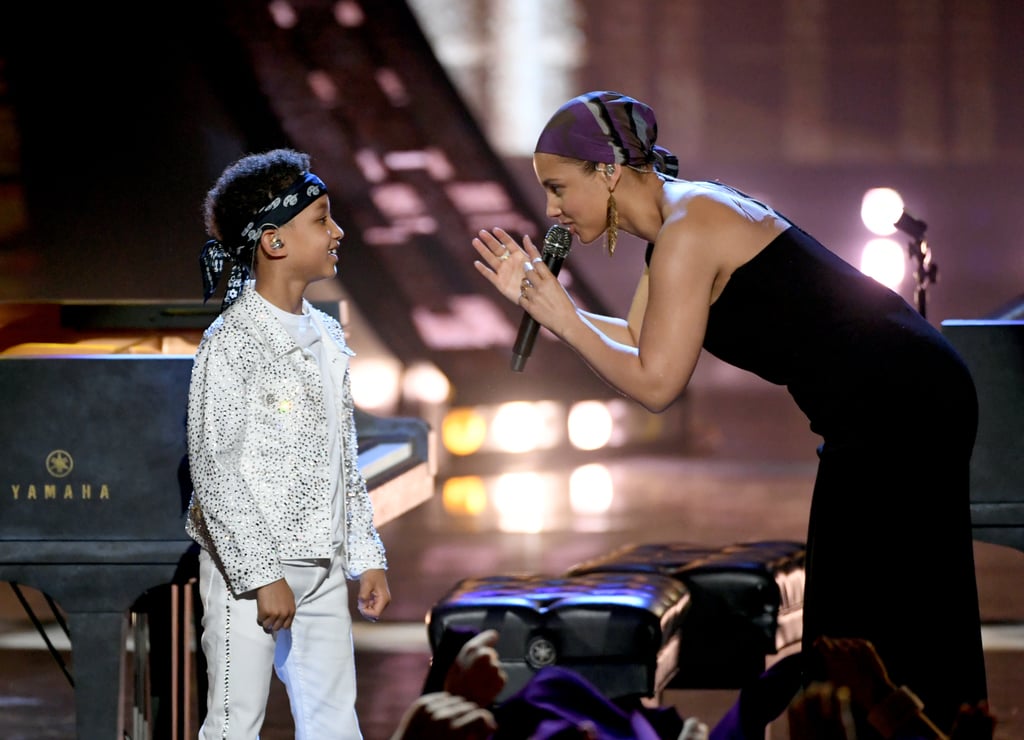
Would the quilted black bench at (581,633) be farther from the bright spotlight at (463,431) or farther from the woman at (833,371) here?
the bright spotlight at (463,431)

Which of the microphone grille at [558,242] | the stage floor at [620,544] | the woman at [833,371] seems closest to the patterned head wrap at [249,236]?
the microphone grille at [558,242]

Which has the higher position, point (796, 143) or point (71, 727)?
point (796, 143)

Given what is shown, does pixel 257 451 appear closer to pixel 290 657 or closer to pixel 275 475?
pixel 275 475

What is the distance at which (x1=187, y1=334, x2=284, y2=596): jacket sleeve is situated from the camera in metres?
2.00

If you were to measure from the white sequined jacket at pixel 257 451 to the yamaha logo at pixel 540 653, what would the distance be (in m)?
0.34

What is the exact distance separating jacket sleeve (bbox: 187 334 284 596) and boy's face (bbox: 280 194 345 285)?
0.18 meters

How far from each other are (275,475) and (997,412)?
1.36 metres

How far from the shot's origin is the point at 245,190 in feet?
7.24

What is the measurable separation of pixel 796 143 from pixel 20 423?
5.28 meters

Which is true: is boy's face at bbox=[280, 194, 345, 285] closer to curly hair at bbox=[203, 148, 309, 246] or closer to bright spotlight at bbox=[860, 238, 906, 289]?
curly hair at bbox=[203, 148, 309, 246]

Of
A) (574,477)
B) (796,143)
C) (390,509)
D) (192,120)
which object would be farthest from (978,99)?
(390,509)

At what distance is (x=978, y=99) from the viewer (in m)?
6.99

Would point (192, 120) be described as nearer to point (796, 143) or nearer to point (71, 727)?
point (796, 143)

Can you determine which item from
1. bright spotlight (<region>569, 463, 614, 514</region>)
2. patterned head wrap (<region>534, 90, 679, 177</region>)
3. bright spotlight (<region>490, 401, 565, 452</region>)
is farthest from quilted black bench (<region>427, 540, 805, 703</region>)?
bright spotlight (<region>490, 401, 565, 452</region>)
